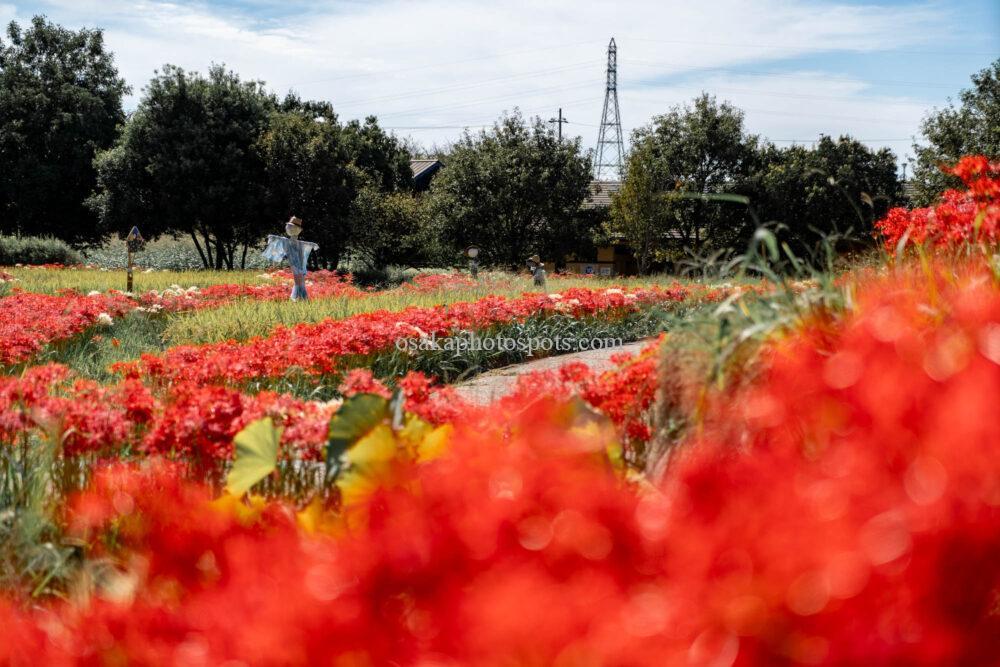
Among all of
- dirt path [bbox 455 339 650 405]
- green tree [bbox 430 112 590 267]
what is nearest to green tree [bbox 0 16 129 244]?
green tree [bbox 430 112 590 267]

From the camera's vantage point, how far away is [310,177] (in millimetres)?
25203

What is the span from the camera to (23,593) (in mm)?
1927

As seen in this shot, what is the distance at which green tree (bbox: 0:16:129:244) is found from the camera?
3066cm

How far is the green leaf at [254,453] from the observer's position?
88.7 inches

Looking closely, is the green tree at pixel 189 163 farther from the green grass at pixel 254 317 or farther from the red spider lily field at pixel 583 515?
the red spider lily field at pixel 583 515

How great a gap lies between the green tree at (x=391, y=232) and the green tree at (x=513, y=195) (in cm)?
136

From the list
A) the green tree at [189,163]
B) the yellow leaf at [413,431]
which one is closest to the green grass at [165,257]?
the green tree at [189,163]

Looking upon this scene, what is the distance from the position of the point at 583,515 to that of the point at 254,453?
125 cm

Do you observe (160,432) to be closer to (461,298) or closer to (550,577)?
(550,577)

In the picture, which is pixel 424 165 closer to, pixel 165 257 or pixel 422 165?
pixel 422 165

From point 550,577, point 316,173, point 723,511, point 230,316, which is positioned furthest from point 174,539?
point 316,173

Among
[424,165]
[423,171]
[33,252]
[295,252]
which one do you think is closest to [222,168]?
[33,252]

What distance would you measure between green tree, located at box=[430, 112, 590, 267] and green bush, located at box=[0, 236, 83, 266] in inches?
478

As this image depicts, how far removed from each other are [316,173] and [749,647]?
25562 mm
